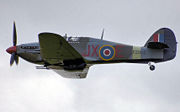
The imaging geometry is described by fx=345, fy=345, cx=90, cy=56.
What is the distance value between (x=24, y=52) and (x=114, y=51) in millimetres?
4821

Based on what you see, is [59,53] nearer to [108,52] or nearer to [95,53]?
[95,53]

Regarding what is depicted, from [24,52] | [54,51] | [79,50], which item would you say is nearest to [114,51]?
[79,50]

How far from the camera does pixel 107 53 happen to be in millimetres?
17688

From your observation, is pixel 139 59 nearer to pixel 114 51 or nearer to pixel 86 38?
pixel 114 51

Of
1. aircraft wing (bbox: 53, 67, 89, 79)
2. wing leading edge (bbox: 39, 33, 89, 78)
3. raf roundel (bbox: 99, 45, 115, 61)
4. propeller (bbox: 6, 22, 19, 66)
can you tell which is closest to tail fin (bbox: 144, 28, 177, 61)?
raf roundel (bbox: 99, 45, 115, 61)

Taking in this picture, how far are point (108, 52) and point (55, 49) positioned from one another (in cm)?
294

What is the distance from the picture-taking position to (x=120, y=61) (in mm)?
17703

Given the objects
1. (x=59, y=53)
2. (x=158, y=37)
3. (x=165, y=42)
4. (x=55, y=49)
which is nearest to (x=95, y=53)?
(x=59, y=53)

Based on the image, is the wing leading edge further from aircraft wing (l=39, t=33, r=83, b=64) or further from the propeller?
the propeller

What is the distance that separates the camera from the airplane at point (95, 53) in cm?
1703

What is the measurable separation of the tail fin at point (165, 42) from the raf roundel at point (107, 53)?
1.83 m

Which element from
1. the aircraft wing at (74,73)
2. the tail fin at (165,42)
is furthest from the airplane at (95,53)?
the aircraft wing at (74,73)

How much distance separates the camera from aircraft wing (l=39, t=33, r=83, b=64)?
15426mm

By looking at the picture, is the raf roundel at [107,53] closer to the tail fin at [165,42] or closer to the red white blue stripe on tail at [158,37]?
the tail fin at [165,42]
